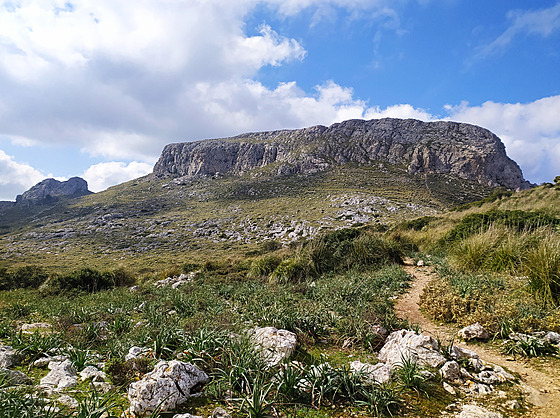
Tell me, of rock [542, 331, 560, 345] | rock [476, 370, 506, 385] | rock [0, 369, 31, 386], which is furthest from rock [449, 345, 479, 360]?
rock [0, 369, 31, 386]

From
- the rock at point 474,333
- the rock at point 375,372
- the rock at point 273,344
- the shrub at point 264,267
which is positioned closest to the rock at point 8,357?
the rock at point 273,344

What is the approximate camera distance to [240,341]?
3.89 metres

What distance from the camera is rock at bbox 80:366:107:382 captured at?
3.37 meters

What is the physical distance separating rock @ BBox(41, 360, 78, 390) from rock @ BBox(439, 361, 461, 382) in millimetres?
4444

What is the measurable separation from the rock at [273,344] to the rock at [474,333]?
9.57ft

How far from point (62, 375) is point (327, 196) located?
6573 centimetres

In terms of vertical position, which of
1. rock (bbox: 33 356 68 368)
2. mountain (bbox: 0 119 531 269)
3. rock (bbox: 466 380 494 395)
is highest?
mountain (bbox: 0 119 531 269)

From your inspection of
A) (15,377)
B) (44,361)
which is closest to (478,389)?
(15,377)

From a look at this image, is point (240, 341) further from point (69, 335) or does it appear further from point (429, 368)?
point (69, 335)

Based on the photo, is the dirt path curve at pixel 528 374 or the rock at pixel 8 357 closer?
the dirt path curve at pixel 528 374

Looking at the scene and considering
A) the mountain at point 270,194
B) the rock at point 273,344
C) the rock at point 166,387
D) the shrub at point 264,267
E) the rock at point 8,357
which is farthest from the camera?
the mountain at point 270,194

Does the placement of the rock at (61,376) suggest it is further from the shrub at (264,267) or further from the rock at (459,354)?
the shrub at (264,267)

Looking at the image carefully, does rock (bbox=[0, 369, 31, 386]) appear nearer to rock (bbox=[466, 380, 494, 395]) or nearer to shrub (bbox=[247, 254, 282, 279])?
rock (bbox=[466, 380, 494, 395])

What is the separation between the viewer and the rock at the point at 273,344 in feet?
11.5
